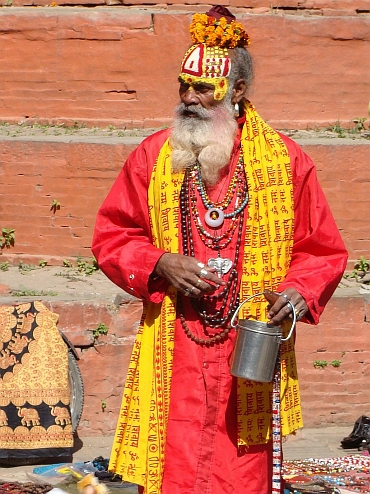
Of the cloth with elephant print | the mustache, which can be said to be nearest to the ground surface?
the cloth with elephant print

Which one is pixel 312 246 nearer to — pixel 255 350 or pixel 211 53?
pixel 255 350

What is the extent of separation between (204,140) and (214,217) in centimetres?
32

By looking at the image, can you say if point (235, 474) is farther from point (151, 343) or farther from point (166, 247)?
point (166, 247)

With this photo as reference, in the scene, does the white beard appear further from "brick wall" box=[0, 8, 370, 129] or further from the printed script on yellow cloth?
"brick wall" box=[0, 8, 370, 129]

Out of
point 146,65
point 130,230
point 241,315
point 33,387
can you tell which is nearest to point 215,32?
point 130,230

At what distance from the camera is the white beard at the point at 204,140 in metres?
4.57

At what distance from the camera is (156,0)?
8391 millimetres

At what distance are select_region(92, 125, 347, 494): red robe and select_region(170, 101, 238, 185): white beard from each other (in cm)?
10

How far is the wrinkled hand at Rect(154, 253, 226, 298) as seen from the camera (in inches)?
171

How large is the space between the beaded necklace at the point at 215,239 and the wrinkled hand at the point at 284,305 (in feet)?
0.66

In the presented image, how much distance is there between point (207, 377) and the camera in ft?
14.7

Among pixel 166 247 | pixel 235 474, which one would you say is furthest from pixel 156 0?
pixel 235 474

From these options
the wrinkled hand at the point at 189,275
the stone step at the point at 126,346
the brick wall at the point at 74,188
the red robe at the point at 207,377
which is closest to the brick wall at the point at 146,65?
the brick wall at the point at 74,188

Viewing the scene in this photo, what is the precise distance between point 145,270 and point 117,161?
3235mm
